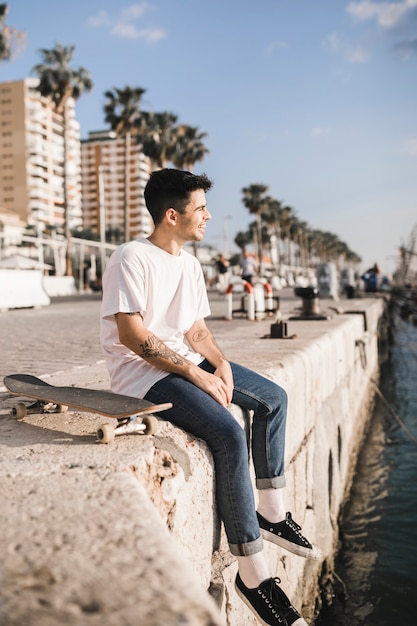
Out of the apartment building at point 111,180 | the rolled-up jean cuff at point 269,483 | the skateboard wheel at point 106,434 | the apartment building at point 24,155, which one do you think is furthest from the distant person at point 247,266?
the apartment building at point 111,180

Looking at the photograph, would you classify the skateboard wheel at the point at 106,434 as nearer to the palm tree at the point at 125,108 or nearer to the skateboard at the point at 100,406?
the skateboard at the point at 100,406

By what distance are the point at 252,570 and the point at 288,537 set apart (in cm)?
52

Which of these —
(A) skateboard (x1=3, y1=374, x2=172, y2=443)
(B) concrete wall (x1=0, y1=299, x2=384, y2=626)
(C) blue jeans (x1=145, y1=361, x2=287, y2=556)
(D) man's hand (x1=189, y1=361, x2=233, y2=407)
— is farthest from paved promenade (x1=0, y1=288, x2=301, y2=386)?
(C) blue jeans (x1=145, y1=361, x2=287, y2=556)

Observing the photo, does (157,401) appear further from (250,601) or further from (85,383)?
(85,383)

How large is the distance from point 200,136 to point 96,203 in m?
88.0

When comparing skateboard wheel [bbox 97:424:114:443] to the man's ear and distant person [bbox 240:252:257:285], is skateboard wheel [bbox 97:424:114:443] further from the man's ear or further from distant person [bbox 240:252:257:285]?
distant person [bbox 240:252:257:285]

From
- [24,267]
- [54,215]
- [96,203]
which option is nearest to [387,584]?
[24,267]

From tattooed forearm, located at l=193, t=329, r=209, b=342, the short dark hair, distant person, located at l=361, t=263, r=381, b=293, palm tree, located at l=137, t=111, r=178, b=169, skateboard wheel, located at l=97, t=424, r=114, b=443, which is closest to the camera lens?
skateboard wheel, located at l=97, t=424, r=114, b=443

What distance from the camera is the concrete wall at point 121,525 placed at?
3.98ft

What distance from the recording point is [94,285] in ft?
129

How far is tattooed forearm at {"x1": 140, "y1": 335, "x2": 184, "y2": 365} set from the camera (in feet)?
8.84

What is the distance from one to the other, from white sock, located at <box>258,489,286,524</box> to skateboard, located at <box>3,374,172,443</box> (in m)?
0.81

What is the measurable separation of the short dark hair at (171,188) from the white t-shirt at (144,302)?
206mm

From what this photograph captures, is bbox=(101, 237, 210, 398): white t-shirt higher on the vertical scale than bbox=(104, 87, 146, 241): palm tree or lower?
lower
